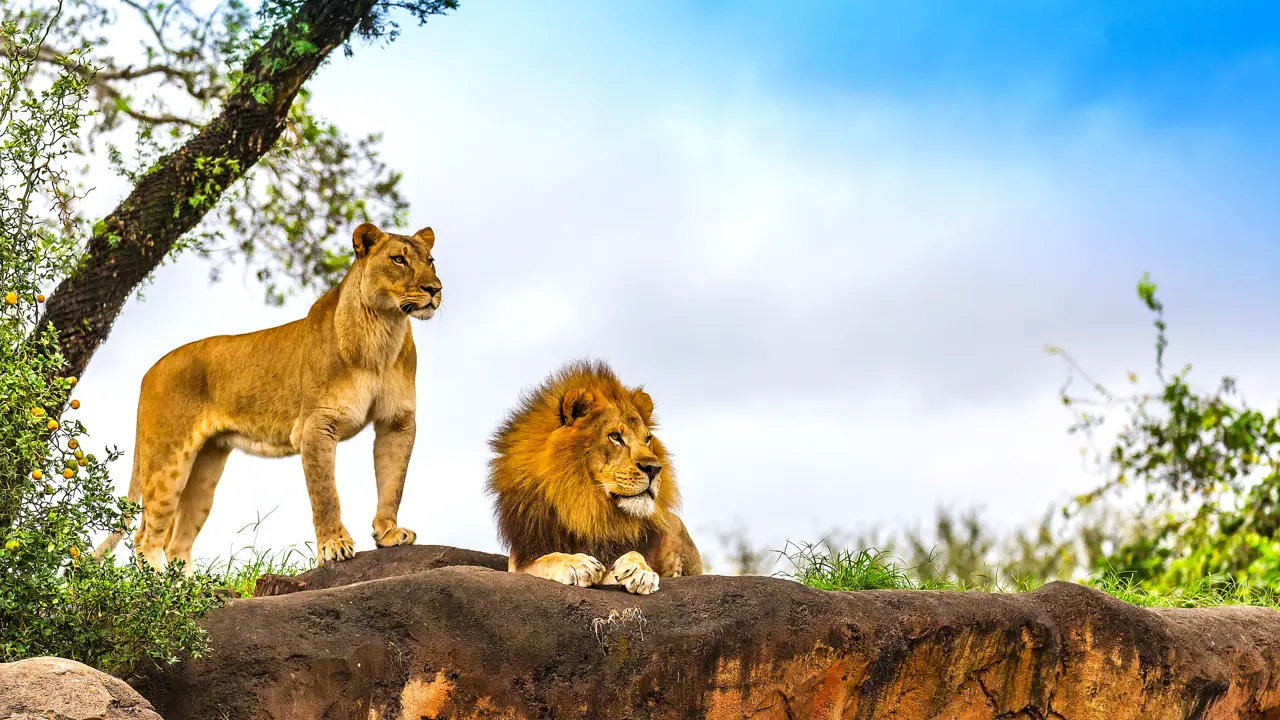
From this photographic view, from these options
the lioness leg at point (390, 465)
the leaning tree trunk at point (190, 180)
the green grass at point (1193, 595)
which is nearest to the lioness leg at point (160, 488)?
the leaning tree trunk at point (190, 180)

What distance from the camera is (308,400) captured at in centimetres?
712

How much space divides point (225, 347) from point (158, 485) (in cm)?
83

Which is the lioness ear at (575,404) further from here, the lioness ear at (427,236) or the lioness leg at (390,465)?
the lioness ear at (427,236)

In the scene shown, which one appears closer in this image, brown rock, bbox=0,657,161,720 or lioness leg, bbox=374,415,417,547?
brown rock, bbox=0,657,161,720

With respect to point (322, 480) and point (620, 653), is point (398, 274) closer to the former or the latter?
point (322, 480)

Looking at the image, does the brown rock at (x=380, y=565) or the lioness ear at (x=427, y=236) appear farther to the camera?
the lioness ear at (x=427, y=236)

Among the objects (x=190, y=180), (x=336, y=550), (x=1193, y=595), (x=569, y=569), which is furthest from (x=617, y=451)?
(x=1193, y=595)

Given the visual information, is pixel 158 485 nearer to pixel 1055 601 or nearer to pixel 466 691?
pixel 466 691

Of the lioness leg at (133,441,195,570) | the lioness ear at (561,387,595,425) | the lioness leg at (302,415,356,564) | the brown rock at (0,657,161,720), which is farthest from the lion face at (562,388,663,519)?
the lioness leg at (133,441,195,570)

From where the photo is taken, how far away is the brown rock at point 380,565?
21.6 feet

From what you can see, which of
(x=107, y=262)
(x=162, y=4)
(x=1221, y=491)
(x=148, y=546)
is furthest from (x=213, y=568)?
(x=1221, y=491)

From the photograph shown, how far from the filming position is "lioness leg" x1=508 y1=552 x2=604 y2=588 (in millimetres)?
5262

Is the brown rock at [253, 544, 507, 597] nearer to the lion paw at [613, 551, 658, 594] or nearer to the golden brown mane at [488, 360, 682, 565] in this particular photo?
the golden brown mane at [488, 360, 682, 565]

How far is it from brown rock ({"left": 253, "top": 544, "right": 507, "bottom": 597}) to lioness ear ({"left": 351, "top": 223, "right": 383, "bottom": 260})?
1500 millimetres
